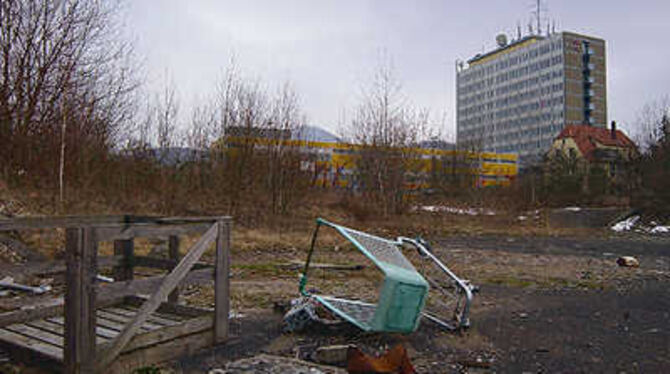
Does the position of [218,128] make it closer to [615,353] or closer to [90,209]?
[90,209]

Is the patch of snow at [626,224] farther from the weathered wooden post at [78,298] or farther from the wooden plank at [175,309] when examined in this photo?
the weathered wooden post at [78,298]

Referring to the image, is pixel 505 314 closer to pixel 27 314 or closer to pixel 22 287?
pixel 27 314

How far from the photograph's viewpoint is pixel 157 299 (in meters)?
3.76

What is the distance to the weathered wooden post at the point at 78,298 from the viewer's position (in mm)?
3271

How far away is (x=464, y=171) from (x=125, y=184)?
2201 centimetres

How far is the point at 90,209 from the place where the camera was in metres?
13.5

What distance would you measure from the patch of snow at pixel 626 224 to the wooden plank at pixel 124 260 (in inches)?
881

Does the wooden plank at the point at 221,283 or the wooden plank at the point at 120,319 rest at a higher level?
the wooden plank at the point at 221,283

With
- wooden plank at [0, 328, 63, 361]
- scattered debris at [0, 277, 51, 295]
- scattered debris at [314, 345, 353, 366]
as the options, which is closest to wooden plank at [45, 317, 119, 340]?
wooden plank at [0, 328, 63, 361]

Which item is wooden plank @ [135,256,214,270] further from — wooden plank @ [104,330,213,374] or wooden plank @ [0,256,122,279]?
wooden plank @ [104,330,213,374]

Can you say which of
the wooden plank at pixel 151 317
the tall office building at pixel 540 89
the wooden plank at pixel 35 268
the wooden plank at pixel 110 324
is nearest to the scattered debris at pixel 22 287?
the wooden plank at pixel 151 317

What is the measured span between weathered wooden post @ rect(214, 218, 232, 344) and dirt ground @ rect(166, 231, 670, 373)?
0.17 meters

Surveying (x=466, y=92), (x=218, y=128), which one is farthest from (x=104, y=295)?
(x=466, y=92)

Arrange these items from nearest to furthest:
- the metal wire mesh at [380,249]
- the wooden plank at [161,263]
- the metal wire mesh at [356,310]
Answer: the wooden plank at [161,263]
the metal wire mesh at [380,249]
the metal wire mesh at [356,310]
